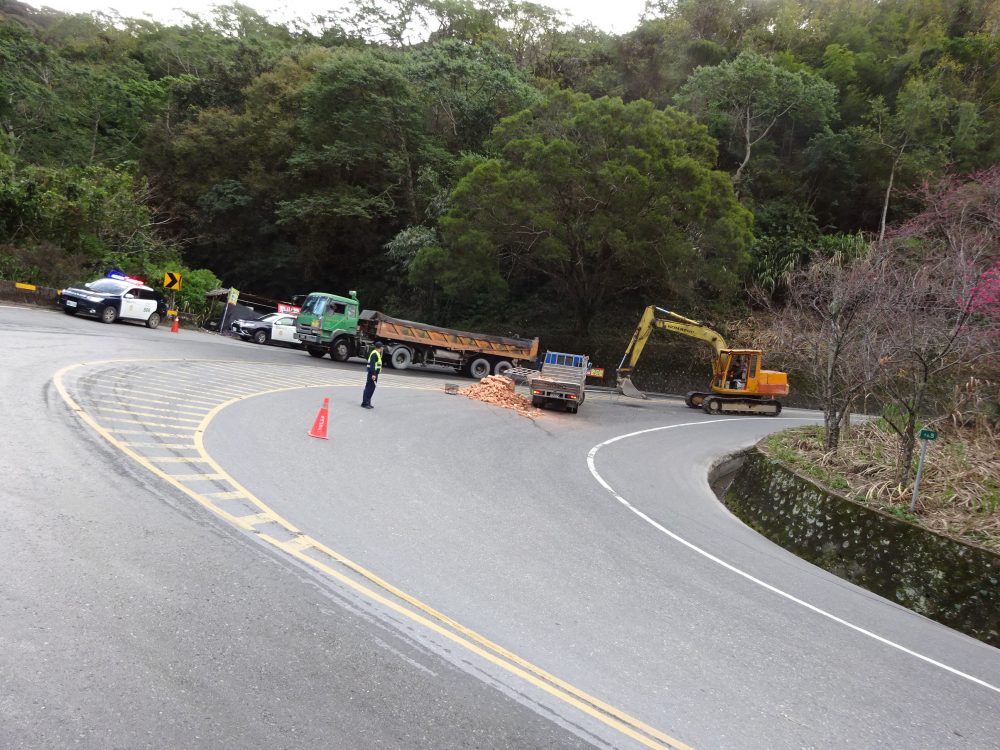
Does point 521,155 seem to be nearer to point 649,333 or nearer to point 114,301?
point 649,333

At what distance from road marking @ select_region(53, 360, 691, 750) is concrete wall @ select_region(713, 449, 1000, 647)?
273 inches

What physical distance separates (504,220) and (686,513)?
19.8 m

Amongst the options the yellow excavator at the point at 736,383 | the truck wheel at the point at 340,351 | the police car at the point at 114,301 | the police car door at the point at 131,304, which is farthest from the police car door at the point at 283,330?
the yellow excavator at the point at 736,383

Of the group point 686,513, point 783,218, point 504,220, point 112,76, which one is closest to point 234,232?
point 112,76

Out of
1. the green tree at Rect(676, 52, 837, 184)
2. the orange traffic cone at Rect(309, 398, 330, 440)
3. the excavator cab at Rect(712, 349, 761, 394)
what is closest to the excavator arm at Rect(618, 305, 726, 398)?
the excavator cab at Rect(712, 349, 761, 394)

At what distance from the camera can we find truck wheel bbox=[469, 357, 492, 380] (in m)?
29.0

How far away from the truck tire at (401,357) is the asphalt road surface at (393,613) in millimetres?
15692

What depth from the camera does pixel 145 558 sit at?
555cm

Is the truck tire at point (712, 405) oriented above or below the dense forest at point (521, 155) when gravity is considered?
below

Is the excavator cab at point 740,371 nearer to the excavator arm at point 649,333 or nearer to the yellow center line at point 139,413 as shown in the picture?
the excavator arm at point 649,333

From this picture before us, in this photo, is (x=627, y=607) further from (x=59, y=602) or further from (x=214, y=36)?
(x=214, y=36)

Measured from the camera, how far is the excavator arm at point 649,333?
25148 mm

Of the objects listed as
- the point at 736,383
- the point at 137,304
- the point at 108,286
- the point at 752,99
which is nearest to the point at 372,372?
the point at 137,304

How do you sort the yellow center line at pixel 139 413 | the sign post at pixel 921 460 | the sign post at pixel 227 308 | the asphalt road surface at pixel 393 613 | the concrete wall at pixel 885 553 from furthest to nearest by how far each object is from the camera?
the sign post at pixel 227 308 < the yellow center line at pixel 139 413 < the sign post at pixel 921 460 < the concrete wall at pixel 885 553 < the asphalt road surface at pixel 393 613
